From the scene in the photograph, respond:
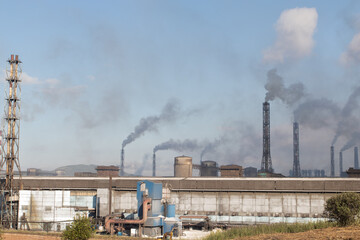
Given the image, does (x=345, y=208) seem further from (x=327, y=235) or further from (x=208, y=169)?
(x=208, y=169)

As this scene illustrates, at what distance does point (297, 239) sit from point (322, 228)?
422 cm

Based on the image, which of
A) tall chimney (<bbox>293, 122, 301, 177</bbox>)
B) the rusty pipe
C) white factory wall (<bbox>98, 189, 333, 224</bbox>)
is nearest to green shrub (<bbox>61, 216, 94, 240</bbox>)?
the rusty pipe

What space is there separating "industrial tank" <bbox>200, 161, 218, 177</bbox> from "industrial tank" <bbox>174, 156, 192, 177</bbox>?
13693 mm

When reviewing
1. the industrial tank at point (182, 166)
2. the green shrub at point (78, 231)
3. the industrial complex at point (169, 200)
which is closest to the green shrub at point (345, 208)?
the green shrub at point (78, 231)

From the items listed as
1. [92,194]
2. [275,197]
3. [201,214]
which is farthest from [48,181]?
[275,197]

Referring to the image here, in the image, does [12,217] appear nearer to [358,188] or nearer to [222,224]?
[222,224]

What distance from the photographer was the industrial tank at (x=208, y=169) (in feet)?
338

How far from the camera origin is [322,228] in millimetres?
21891

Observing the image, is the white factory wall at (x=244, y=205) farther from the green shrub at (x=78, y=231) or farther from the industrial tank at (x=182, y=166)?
the industrial tank at (x=182, y=166)

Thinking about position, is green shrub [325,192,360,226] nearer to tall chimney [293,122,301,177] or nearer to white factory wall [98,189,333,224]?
white factory wall [98,189,333,224]

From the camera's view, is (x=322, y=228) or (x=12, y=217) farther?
(x=12, y=217)

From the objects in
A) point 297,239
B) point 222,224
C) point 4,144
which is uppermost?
point 4,144

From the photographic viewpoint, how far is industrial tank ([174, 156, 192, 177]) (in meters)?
88.9

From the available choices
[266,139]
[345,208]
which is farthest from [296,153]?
[345,208]
